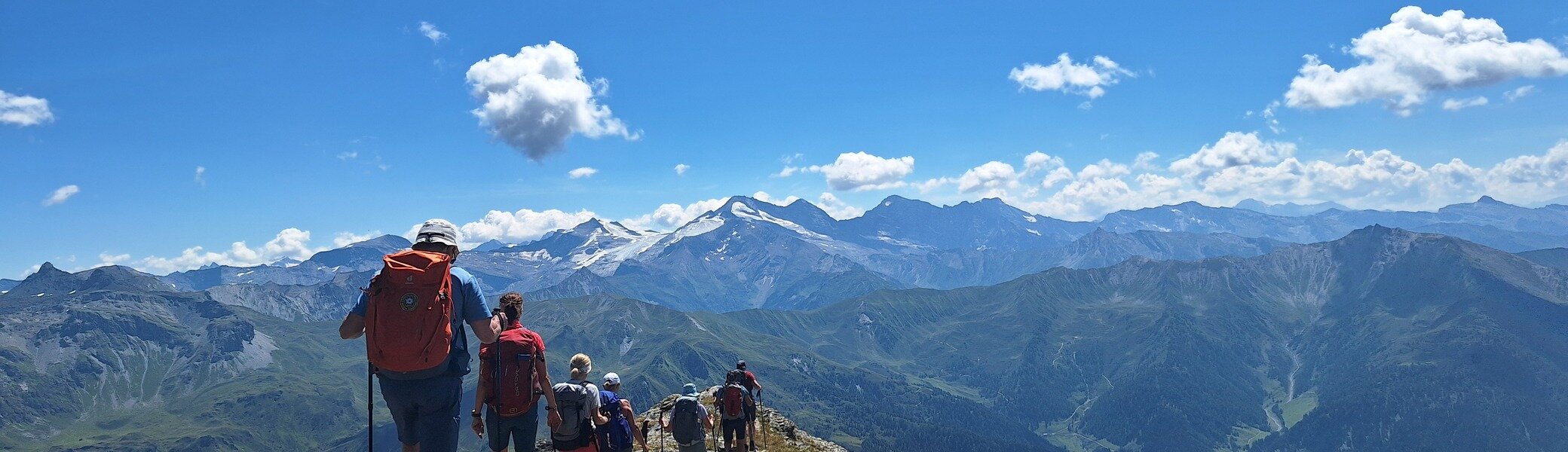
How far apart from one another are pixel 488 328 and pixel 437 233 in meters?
1.58

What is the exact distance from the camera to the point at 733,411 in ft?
72.2

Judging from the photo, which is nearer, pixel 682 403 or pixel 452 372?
pixel 452 372

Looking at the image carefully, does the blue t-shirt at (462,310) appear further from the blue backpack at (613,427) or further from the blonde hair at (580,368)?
the blue backpack at (613,427)

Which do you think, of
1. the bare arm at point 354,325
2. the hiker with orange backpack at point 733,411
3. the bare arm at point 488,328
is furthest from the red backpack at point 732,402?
the bare arm at point 354,325

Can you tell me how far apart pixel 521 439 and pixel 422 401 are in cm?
306

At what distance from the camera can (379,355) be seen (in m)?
9.92

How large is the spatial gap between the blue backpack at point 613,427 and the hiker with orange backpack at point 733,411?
6.06 m

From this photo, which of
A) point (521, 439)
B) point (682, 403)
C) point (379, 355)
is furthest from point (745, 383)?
point (379, 355)

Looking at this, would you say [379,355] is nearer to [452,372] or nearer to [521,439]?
[452,372]

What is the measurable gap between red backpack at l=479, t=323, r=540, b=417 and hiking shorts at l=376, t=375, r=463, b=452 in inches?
56.3

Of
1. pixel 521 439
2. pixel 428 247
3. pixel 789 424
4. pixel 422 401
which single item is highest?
pixel 428 247

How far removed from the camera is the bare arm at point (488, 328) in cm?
1105

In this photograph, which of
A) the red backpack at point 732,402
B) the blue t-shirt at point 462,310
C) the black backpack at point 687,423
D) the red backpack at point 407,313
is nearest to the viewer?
the red backpack at point 407,313

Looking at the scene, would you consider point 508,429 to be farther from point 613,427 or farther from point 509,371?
point 613,427
